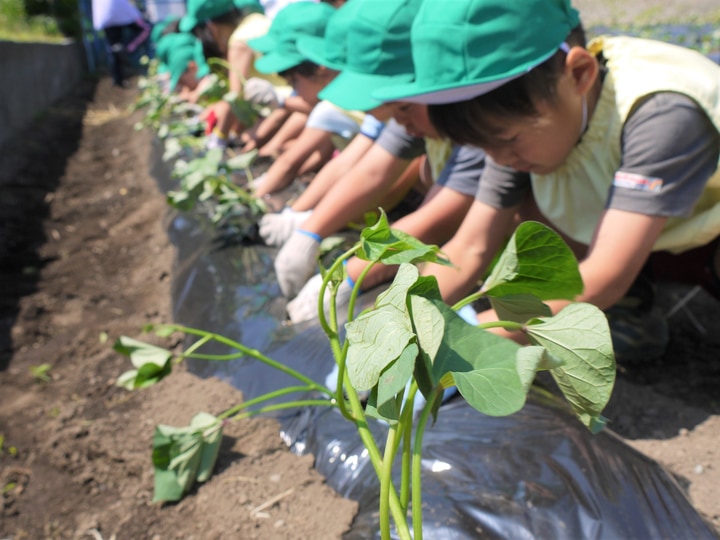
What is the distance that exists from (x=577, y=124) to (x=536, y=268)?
798 mm

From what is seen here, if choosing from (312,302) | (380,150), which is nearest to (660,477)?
(312,302)

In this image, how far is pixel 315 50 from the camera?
7.58ft

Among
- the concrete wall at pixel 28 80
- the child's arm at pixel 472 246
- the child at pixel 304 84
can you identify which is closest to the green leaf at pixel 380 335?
the child's arm at pixel 472 246

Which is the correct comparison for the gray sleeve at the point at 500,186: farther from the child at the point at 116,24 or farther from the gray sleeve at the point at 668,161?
the child at the point at 116,24

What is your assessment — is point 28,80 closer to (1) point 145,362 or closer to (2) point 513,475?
(1) point 145,362

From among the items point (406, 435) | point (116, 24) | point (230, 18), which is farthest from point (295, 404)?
point (116, 24)

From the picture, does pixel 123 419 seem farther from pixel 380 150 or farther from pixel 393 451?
pixel 393 451

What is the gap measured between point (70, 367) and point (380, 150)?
49.7 inches

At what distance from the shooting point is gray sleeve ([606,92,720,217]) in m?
1.25

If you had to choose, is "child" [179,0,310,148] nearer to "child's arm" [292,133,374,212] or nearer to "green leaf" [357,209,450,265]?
"child's arm" [292,133,374,212]

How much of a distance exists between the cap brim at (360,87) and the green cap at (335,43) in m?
0.22

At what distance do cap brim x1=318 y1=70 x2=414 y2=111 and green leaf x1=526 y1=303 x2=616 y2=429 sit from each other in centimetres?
103

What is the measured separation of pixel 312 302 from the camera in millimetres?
1870

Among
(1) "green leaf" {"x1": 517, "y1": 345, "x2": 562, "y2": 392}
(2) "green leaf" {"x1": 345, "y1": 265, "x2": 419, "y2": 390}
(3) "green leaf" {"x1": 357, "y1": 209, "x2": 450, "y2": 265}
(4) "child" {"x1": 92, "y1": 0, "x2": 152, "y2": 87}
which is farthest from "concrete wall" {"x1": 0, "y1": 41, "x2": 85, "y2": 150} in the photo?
(1) "green leaf" {"x1": 517, "y1": 345, "x2": 562, "y2": 392}
